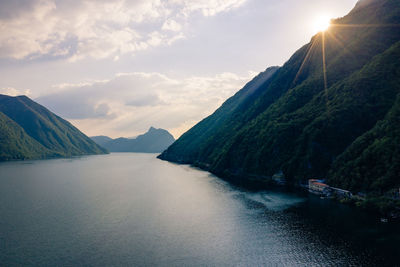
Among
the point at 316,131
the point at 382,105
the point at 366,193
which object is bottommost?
the point at 366,193

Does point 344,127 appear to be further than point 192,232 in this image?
Yes

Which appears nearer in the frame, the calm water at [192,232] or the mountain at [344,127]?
the calm water at [192,232]

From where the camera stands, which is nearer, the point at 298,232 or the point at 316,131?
the point at 298,232

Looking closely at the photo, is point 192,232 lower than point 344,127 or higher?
lower

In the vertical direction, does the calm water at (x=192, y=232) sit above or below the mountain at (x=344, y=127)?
below

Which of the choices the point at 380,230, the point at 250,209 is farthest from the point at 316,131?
the point at 380,230

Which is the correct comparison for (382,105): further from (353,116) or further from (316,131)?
(316,131)

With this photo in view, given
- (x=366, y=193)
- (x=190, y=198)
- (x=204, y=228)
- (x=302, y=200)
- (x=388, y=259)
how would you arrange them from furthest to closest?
(x=190, y=198) < (x=302, y=200) < (x=366, y=193) < (x=204, y=228) < (x=388, y=259)

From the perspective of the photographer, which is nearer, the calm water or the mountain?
the calm water
